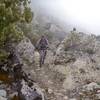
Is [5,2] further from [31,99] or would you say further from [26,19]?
[31,99]

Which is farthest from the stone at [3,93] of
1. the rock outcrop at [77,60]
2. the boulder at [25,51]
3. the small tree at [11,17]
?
the boulder at [25,51]

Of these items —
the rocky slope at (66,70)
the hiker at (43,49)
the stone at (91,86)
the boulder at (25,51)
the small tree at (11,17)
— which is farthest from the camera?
the hiker at (43,49)

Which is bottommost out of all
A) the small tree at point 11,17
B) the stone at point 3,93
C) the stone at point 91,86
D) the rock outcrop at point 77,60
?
the stone at point 91,86

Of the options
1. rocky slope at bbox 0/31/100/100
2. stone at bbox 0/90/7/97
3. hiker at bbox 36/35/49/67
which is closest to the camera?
stone at bbox 0/90/7/97

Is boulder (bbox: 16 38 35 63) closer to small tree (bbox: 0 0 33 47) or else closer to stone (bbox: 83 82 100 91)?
small tree (bbox: 0 0 33 47)

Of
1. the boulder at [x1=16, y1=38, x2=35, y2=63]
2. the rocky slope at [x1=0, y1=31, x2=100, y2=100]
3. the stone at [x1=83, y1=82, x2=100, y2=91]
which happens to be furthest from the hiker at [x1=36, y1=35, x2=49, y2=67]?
the stone at [x1=83, y1=82, x2=100, y2=91]

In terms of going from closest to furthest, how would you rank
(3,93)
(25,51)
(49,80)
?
(3,93) < (49,80) < (25,51)

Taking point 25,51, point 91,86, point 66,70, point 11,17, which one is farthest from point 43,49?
point 11,17

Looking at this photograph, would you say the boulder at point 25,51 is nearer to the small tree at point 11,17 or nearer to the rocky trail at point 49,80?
the rocky trail at point 49,80

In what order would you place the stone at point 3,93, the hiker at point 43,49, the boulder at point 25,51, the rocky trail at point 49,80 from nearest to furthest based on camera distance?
Answer: the stone at point 3,93, the rocky trail at point 49,80, the boulder at point 25,51, the hiker at point 43,49

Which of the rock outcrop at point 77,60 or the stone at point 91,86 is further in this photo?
the rock outcrop at point 77,60

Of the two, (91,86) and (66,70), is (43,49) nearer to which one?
(66,70)

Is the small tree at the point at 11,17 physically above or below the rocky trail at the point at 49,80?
above

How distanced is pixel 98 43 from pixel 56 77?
28.2 feet
